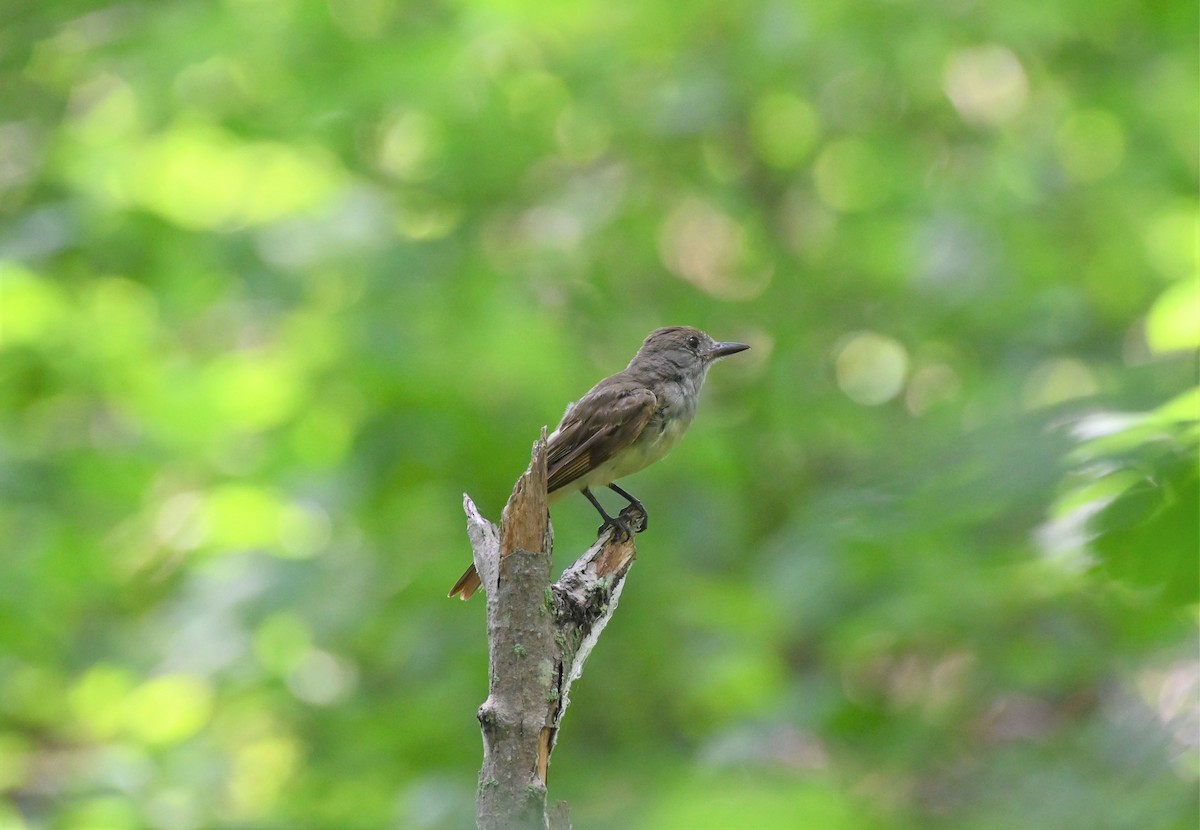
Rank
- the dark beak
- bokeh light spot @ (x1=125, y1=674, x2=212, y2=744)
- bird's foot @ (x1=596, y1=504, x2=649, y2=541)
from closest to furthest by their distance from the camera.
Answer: bird's foot @ (x1=596, y1=504, x2=649, y2=541) < the dark beak < bokeh light spot @ (x1=125, y1=674, x2=212, y2=744)

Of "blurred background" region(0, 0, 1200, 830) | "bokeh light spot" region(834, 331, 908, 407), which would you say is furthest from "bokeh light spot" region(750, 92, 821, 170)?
"bokeh light spot" region(834, 331, 908, 407)

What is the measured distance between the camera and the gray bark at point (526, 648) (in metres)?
2.32

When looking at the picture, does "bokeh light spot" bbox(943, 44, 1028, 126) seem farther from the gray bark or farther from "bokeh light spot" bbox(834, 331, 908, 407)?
the gray bark

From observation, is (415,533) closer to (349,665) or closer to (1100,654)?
(349,665)

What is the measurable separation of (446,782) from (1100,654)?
279 centimetres

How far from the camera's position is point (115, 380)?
20.3ft

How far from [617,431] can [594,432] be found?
0.31 feet

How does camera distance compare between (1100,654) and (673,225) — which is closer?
(1100,654)

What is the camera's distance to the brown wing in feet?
14.7

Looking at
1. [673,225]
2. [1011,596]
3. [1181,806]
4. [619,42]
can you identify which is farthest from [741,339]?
[1181,806]

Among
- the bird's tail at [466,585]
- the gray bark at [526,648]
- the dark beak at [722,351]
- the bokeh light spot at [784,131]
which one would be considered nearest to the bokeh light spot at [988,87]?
the bokeh light spot at [784,131]

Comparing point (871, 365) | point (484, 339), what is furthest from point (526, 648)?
point (871, 365)

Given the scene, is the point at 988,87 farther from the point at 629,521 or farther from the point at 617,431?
the point at 629,521

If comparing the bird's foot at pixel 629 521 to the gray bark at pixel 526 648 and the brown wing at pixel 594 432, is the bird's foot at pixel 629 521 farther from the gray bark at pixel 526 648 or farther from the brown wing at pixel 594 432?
the gray bark at pixel 526 648
